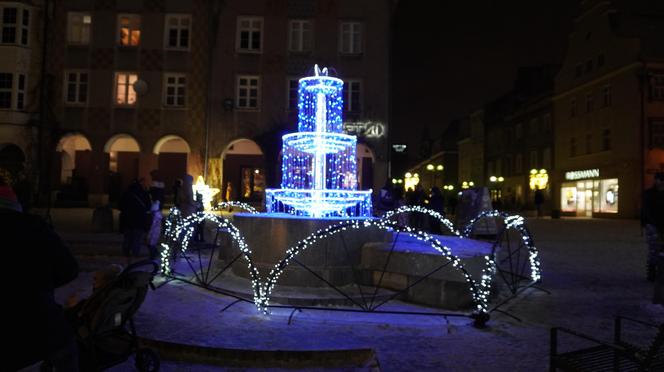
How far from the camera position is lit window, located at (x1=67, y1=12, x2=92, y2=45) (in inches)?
1190

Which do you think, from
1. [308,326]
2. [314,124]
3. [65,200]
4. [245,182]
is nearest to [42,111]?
[65,200]

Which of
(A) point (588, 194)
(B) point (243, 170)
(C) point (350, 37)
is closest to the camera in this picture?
(C) point (350, 37)

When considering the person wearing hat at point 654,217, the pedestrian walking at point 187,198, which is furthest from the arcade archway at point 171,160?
the person wearing hat at point 654,217

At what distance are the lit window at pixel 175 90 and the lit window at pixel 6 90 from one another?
8.12m

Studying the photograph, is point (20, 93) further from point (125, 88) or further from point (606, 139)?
point (606, 139)

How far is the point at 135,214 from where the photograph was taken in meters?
11.0

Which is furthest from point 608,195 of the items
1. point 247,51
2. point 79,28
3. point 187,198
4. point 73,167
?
point 79,28

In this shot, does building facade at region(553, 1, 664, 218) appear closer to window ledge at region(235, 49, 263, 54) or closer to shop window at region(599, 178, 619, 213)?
shop window at region(599, 178, 619, 213)

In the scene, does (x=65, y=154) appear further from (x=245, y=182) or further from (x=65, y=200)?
(x=245, y=182)

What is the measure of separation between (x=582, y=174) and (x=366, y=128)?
2150 cm

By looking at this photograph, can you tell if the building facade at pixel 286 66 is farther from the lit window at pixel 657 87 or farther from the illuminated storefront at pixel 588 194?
the lit window at pixel 657 87

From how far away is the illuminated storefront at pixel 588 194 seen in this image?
1518 inches

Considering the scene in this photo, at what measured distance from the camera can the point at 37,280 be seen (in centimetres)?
288

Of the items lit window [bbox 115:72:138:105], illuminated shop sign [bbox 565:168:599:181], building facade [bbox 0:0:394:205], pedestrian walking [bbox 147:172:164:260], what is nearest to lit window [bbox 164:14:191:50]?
building facade [bbox 0:0:394:205]
